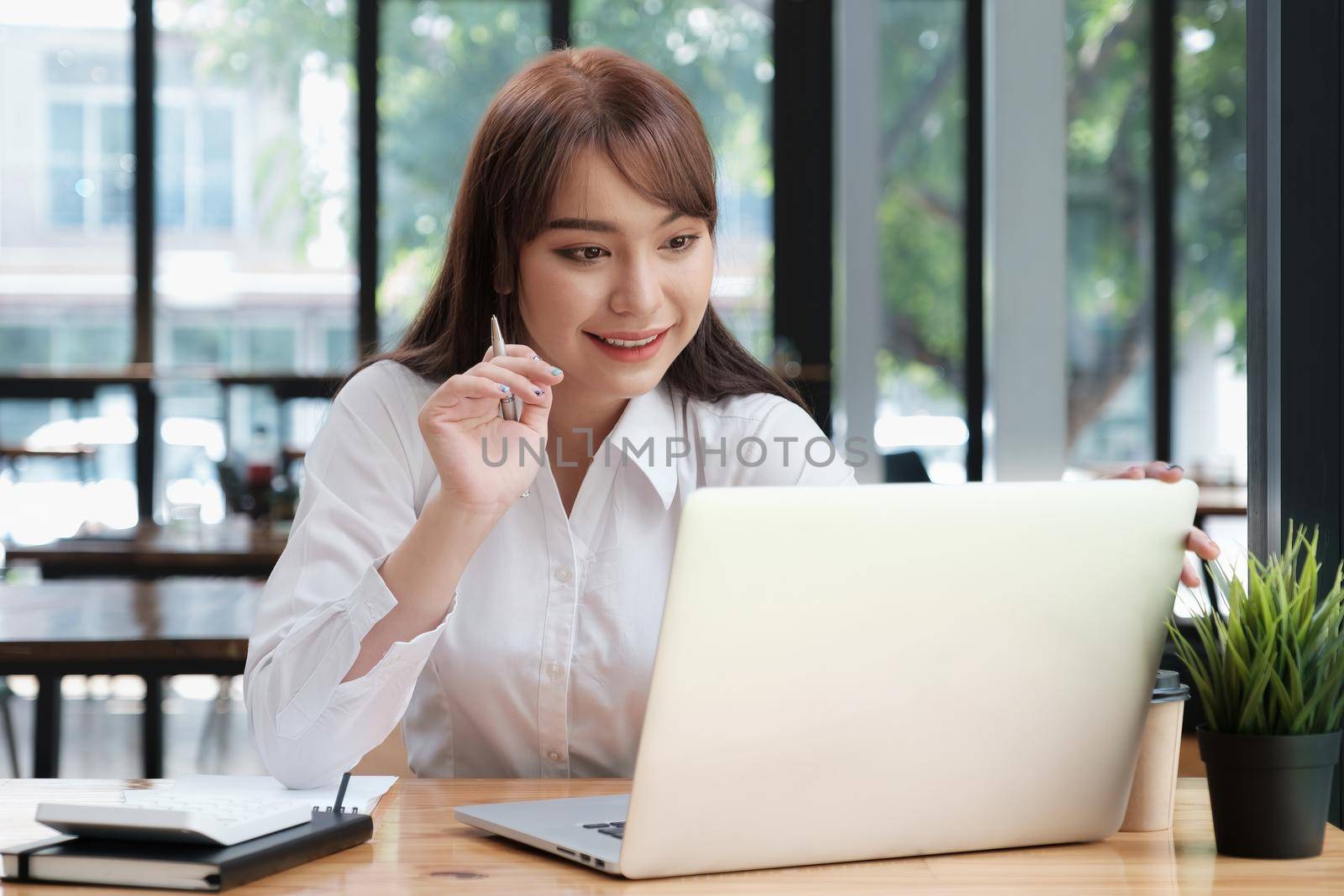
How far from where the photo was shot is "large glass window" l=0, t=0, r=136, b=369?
625cm

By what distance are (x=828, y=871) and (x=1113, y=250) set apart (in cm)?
Answer: 597

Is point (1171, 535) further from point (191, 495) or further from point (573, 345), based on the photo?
point (191, 495)

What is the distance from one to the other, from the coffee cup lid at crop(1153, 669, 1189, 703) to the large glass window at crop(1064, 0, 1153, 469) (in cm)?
559

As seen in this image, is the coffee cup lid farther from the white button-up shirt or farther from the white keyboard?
the white keyboard

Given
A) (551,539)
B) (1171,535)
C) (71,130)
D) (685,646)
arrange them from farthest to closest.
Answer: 1. (71,130)
2. (551,539)
3. (1171,535)
4. (685,646)

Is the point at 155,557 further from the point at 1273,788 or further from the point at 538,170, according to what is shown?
the point at 1273,788

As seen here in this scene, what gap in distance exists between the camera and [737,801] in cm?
87

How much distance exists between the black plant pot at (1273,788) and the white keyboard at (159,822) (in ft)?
2.08

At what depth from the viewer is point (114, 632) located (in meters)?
1.96

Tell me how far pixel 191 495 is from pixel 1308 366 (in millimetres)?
5862

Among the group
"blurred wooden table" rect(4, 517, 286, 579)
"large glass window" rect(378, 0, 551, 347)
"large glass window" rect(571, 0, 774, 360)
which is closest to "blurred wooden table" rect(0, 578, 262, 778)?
"blurred wooden table" rect(4, 517, 286, 579)

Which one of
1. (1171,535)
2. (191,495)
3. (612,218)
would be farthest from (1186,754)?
(191,495)

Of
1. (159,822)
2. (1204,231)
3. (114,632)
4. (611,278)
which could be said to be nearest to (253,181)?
(1204,231)

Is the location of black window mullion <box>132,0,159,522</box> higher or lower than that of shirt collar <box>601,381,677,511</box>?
higher
